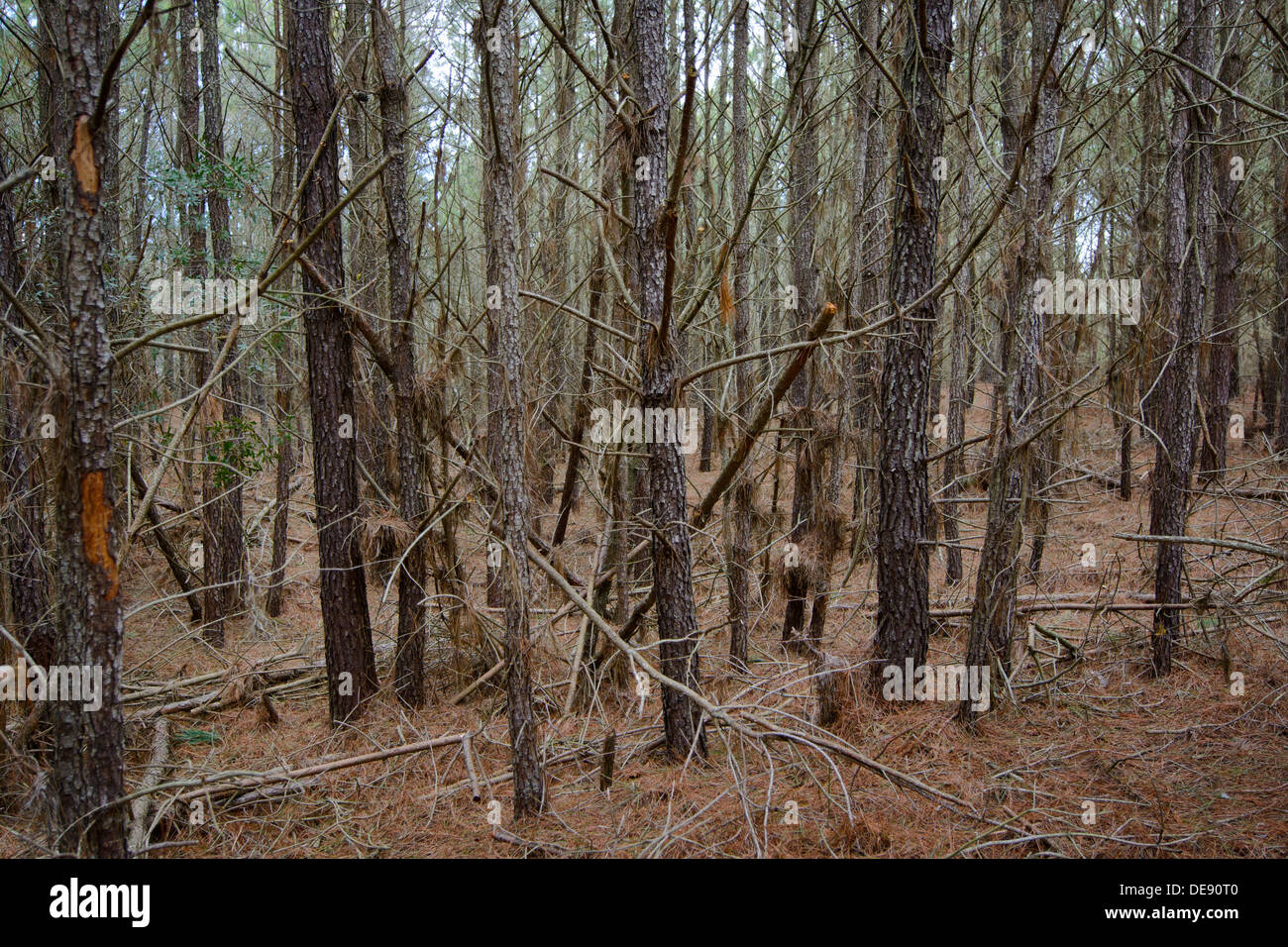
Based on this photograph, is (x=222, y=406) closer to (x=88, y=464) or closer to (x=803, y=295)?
(x=88, y=464)

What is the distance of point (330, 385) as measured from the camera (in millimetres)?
7211

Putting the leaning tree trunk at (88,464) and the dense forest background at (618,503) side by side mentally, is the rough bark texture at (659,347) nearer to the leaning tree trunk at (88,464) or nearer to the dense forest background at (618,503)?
the dense forest background at (618,503)

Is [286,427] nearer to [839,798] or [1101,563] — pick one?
[839,798]

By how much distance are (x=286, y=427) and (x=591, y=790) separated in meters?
5.64

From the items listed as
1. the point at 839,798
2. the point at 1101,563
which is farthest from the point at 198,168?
the point at 1101,563

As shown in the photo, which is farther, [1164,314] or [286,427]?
[286,427]

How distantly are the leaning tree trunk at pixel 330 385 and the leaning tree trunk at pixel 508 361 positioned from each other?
87.4 inches

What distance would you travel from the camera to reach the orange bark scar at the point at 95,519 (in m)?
3.95

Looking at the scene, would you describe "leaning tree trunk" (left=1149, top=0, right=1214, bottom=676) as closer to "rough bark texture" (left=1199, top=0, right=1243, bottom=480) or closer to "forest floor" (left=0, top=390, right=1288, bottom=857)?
"forest floor" (left=0, top=390, right=1288, bottom=857)

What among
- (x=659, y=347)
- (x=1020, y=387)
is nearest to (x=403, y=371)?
(x=659, y=347)

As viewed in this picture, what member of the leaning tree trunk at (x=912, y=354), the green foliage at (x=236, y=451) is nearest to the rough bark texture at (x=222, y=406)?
the green foliage at (x=236, y=451)

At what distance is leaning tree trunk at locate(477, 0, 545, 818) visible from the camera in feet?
16.6

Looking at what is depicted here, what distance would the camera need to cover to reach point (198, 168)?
884cm

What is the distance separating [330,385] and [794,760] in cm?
475
